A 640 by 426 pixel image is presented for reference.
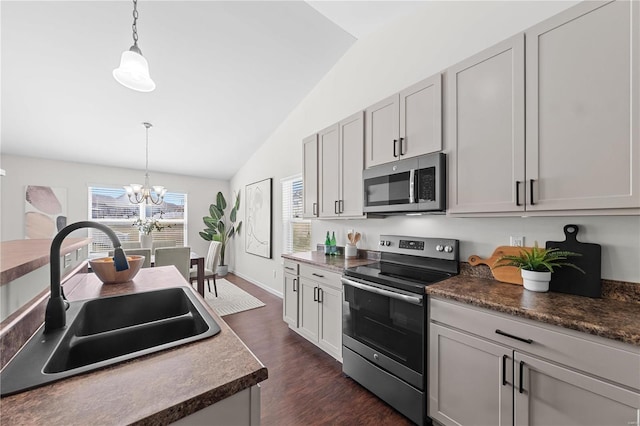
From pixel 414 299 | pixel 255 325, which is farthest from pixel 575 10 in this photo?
pixel 255 325

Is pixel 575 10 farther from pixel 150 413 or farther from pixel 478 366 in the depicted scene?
pixel 150 413

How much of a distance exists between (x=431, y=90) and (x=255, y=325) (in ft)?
10.4

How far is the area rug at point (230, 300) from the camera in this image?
12.5 feet

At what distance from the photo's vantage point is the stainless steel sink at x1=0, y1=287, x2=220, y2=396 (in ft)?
2.20

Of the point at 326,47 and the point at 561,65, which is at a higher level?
the point at 326,47

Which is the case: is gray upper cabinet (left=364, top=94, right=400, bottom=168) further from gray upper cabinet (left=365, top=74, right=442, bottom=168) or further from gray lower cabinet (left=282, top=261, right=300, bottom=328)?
gray lower cabinet (left=282, top=261, right=300, bottom=328)

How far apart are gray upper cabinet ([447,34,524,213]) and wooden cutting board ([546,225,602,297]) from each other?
38cm

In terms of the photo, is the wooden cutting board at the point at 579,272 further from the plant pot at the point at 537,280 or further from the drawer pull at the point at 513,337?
the drawer pull at the point at 513,337

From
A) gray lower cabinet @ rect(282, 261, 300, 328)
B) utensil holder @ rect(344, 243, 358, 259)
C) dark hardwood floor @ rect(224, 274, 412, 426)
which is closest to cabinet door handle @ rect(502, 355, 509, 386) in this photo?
dark hardwood floor @ rect(224, 274, 412, 426)

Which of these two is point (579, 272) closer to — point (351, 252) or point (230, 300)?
point (351, 252)

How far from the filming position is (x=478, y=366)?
4.66 feet

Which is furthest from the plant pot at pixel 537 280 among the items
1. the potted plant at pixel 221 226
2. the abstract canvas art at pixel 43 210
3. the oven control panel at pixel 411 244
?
the abstract canvas art at pixel 43 210

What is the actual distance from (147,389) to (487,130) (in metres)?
2.02

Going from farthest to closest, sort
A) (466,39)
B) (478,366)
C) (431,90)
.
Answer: (466,39), (431,90), (478,366)
